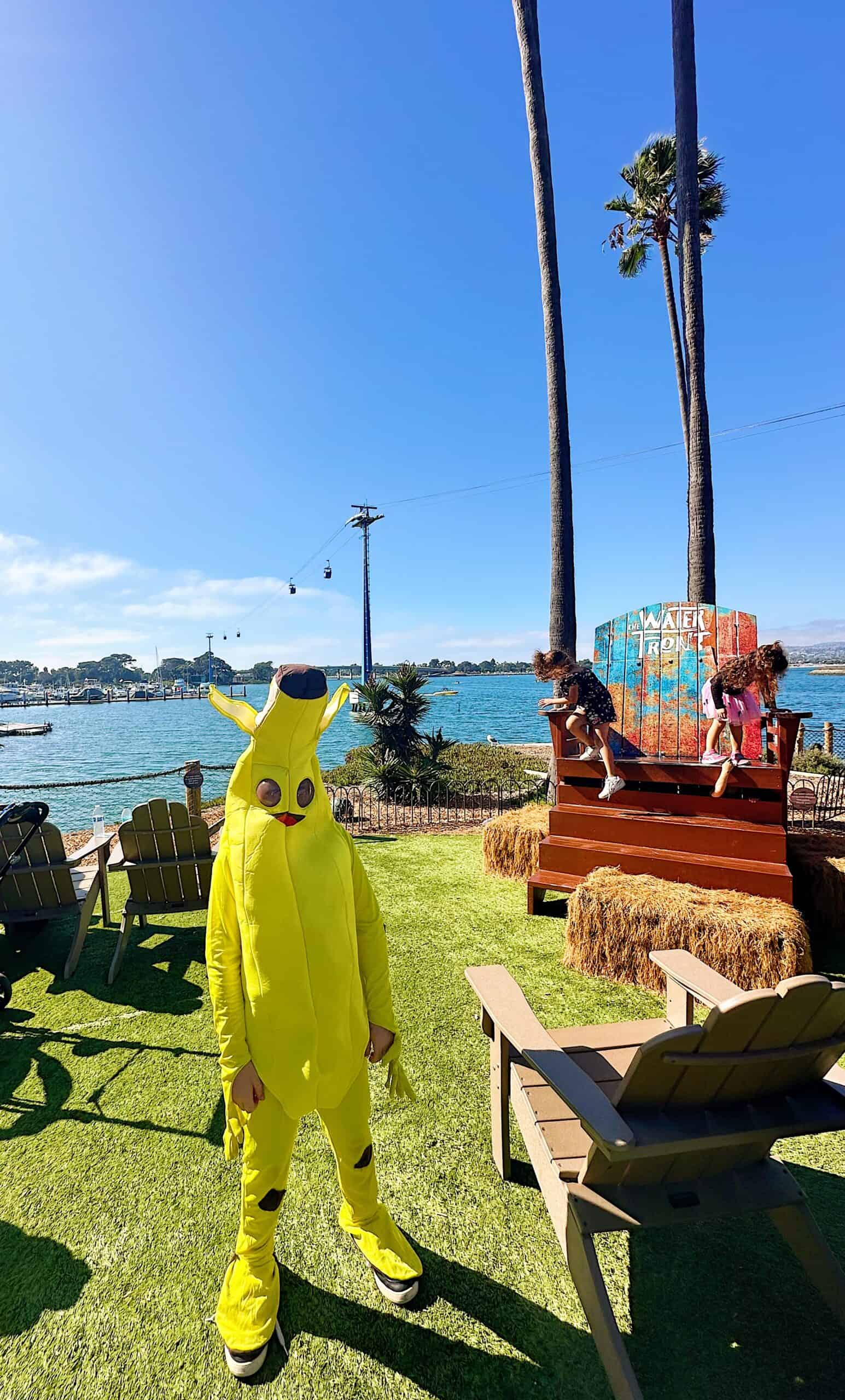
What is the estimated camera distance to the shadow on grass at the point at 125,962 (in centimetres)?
394

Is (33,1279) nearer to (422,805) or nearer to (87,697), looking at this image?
(422,805)

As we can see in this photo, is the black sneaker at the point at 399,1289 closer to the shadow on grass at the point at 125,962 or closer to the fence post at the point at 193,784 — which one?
the shadow on grass at the point at 125,962

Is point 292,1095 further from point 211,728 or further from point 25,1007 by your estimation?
point 211,728

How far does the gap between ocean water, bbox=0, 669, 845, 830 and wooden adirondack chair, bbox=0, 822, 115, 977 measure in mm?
1797

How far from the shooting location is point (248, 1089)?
1.68 meters

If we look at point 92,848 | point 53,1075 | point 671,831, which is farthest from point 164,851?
point 671,831

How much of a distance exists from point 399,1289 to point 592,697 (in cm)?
424

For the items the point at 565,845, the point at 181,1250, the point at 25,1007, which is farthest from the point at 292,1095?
the point at 565,845

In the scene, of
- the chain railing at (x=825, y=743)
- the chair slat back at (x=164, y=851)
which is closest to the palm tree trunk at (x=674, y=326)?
the chain railing at (x=825, y=743)

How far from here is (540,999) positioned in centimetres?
378

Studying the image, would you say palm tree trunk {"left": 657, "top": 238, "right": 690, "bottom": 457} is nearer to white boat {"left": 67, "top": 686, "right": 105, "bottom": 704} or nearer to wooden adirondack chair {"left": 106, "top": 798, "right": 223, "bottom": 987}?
wooden adirondack chair {"left": 106, "top": 798, "right": 223, "bottom": 987}

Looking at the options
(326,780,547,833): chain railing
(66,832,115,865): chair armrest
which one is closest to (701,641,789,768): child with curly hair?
(326,780,547,833): chain railing

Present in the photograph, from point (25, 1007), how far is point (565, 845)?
4054 millimetres

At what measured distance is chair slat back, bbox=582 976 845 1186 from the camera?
60.3 inches
